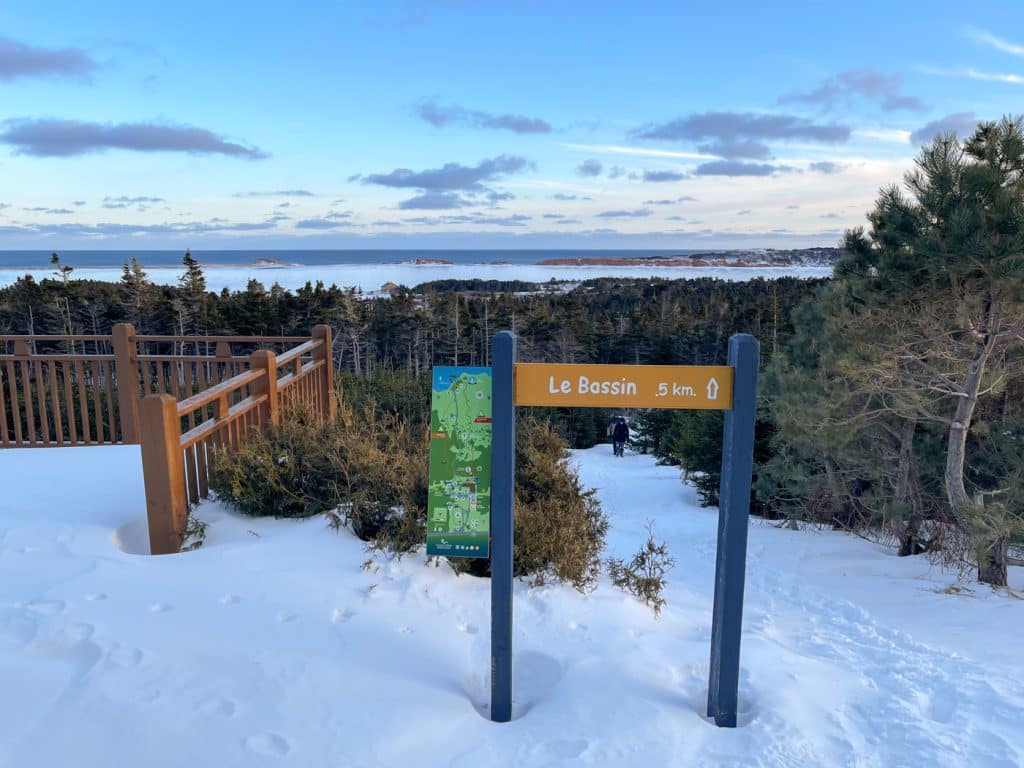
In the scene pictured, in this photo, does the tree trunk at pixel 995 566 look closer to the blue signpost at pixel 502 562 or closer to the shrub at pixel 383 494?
the shrub at pixel 383 494

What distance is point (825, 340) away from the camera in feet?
34.0

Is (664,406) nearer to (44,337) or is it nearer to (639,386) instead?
(639,386)

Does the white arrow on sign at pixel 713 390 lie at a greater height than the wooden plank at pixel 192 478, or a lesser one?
greater

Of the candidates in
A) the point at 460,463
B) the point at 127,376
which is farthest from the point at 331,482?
the point at 127,376

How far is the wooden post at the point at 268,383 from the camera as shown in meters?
6.21

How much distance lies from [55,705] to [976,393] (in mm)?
8694


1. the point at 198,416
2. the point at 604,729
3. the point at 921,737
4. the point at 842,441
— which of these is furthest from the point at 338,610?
the point at 198,416

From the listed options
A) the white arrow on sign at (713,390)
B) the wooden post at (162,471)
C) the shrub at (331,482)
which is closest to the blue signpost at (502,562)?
the white arrow on sign at (713,390)

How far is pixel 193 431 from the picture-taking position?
5039 mm

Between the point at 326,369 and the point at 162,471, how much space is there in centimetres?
400

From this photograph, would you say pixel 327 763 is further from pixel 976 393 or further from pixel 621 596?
pixel 976 393

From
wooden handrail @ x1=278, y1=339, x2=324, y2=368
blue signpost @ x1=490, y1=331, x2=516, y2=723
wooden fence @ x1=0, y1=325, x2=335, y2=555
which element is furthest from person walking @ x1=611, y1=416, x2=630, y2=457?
blue signpost @ x1=490, y1=331, x2=516, y2=723

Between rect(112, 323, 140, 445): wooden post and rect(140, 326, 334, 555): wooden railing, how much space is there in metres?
1.84

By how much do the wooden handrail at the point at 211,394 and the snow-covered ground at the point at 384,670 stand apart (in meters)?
0.83
